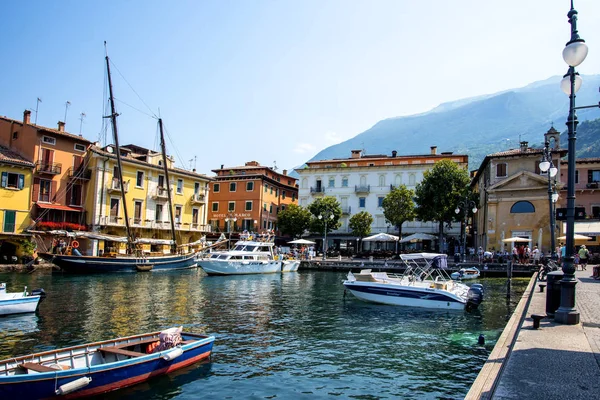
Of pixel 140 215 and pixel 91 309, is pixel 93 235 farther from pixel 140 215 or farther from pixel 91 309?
pixel 91 309

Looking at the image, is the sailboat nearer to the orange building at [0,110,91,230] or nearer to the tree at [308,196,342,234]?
the orange building at [0,110,91,230]

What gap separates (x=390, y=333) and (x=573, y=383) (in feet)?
32.3

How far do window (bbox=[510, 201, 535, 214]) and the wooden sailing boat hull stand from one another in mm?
33731

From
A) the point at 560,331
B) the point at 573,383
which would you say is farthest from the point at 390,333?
the point at 573,383

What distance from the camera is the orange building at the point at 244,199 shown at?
2559 inches

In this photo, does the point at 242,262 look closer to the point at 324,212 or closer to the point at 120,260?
the point at 120,260

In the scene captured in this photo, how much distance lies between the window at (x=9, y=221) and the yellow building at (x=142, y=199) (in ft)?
24.0

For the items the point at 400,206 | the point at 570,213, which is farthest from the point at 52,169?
the point at 570,213

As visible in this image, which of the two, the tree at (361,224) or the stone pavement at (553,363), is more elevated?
the tree at (361,224)

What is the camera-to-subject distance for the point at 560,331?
1068 centimetres

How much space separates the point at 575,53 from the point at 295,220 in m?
50.7

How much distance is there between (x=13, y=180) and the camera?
134 ft

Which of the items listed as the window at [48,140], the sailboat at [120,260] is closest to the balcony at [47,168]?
the window at [48,140]

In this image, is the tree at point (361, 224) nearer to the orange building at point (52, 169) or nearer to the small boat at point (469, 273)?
the small boat at point (469, 273)
